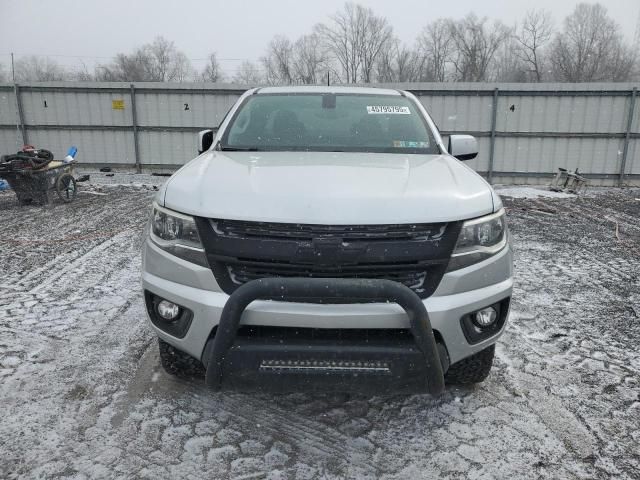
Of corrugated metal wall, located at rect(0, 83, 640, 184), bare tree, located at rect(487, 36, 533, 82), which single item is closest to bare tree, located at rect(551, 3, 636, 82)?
bare tree, located at rect(487, 36, 533, 82)

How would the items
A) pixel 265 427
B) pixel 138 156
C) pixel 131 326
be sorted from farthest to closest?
1. pixel 138 156
2. pixel 131 326
3. pixel 265 427

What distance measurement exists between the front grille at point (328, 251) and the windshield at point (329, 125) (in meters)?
1.25

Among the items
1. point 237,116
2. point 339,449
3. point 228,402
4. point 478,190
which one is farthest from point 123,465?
point 237,116

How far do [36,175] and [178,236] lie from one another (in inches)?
290

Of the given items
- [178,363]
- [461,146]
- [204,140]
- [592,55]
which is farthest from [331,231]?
[592,55]

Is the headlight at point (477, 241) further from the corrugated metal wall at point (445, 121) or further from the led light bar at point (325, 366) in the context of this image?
the corrugated metal wall at point (445, 121)

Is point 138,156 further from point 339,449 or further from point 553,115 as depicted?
point 339,449

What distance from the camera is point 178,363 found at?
268 cm

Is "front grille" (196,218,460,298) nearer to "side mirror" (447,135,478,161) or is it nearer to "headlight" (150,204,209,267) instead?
"headlight" (150,204,209,267)

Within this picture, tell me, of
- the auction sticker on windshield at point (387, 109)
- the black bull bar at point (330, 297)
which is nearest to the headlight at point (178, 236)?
the black bull bar at point (330, 297)

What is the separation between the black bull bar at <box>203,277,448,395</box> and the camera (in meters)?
1.96

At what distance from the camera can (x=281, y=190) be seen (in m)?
2.25

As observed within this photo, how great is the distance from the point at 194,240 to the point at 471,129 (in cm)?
1221

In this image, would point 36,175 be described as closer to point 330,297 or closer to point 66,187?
point 66,187
